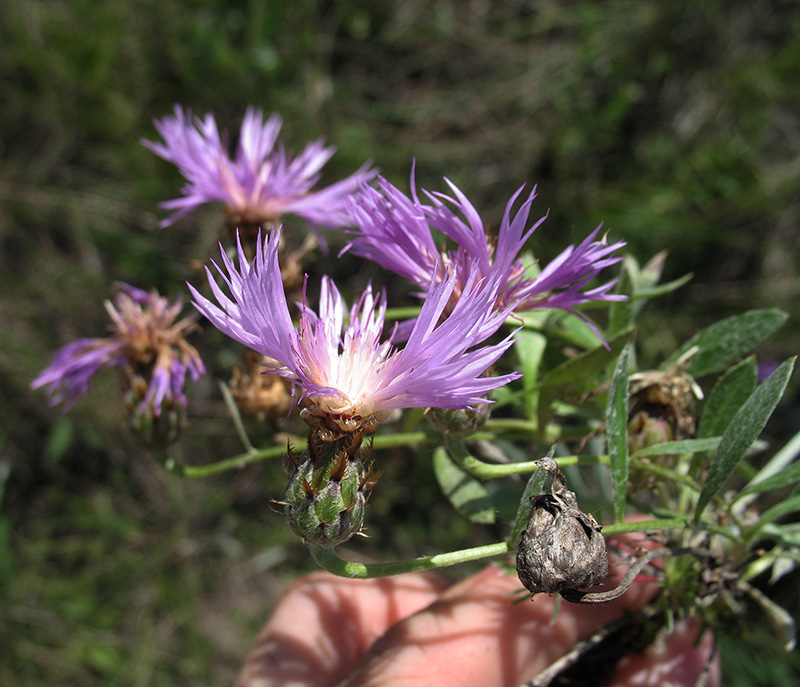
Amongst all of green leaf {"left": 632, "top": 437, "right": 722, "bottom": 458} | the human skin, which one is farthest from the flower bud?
the human skin

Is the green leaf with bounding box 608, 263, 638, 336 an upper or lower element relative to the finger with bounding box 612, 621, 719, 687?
upper

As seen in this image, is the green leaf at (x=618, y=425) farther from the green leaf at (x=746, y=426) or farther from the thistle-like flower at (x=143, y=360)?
the thistle-like flower at (x=143, y=360)

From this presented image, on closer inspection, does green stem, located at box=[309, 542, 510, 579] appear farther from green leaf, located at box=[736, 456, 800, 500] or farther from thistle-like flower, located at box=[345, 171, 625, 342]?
green leaf, located at box=[736, 456, 800, 500]

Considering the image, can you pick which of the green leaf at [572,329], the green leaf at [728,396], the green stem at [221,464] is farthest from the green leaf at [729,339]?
the green stem at [221,464]

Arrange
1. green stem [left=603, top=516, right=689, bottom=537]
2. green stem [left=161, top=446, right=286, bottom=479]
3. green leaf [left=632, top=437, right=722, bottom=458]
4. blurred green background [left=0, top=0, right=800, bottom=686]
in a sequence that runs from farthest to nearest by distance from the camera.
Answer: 1. blurred green background [left=0, top=0, right=800, bottom=686]
2. green stem [left=161, top=446, right=286, bottom=479]
3. green leaf [left=632, top=437, right=722, bottom=458]
4. green stem [left=603, top=516, right=689, bottom=537]

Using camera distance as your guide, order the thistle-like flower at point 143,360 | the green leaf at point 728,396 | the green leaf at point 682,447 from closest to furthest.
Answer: the green leaf at point 682,447 < the green leaf at point 728,396 < the thistle-like flower at point 143,360

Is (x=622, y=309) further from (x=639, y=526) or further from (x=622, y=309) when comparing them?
(x=639, y=526)

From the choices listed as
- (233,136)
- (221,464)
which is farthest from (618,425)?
(233,136)
